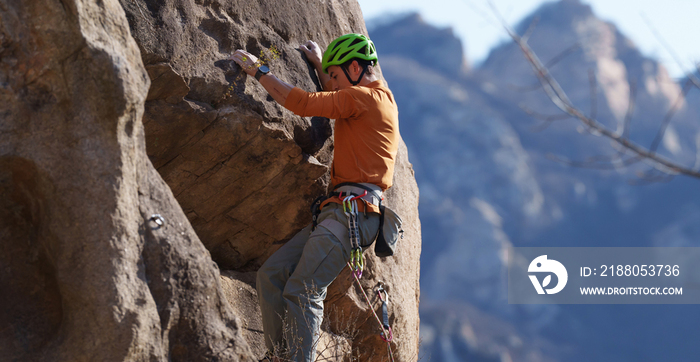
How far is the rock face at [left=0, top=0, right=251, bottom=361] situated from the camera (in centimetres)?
356

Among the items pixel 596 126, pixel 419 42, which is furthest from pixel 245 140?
pixel 419 42

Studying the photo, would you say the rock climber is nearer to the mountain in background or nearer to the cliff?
the cliff

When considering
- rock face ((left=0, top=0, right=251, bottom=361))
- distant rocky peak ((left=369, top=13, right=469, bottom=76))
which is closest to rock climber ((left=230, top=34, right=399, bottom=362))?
rock face ((left=0, top=0, right=251, bottom=361))

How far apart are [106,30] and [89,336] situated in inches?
70.9

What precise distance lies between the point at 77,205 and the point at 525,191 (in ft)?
318

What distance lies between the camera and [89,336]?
11.6ft

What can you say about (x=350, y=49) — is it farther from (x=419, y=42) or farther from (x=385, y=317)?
(x=419, y=42)

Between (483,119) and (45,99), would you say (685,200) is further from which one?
(45,99)

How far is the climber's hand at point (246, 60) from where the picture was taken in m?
5.26

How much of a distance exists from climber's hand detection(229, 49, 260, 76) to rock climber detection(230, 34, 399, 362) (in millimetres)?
133

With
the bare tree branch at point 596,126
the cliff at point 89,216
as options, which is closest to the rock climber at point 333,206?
the cliff at point 89,216

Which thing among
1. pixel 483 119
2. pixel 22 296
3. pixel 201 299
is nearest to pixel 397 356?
pixel 201 299

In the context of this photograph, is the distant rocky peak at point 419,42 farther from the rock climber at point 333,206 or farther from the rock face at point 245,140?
the rock climber at point 333,206

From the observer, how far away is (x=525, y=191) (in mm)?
96125
